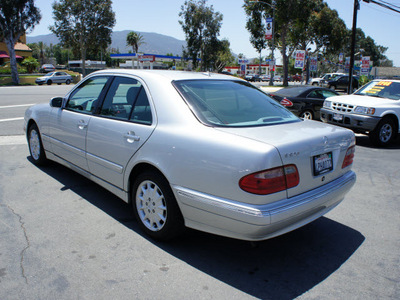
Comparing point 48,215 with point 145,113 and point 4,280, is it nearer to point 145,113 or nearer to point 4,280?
point 4,280

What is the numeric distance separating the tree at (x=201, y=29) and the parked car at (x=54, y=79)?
68.1ft

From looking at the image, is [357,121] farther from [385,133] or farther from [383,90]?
[383,90]

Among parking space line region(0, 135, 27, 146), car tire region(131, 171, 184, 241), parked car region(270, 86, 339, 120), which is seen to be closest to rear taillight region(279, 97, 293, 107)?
parked car region(270, 86, 339, 120)

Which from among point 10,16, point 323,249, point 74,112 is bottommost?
point 323,249

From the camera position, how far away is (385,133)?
8750mm

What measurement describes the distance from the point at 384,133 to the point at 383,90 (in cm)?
157

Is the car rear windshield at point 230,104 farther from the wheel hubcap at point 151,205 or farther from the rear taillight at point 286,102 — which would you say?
the rear taillight at point 286,102

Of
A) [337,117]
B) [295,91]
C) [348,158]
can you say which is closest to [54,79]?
[295,91]

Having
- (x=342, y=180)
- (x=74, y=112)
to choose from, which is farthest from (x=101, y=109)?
(x=342, y=180)

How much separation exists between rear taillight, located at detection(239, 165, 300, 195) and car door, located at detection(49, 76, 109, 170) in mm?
2315

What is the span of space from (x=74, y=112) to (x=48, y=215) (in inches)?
52.9

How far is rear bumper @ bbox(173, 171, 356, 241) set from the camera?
2684 mm

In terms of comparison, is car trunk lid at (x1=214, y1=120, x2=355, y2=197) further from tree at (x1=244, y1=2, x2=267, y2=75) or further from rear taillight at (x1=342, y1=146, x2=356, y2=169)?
tree at (x1=244, y1=2, x2=267, y2=75)

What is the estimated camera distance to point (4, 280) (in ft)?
9.21
